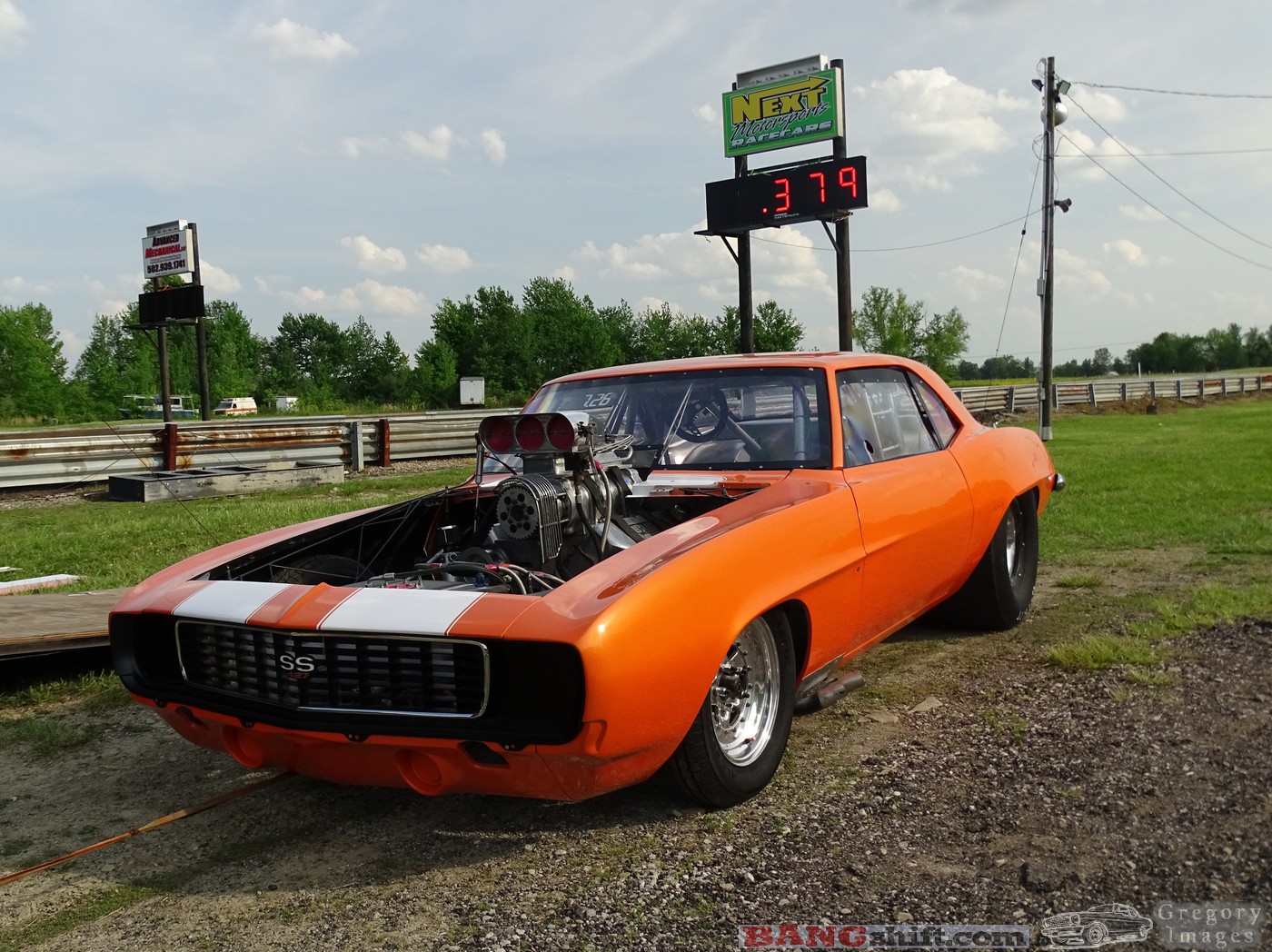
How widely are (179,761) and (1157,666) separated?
380 cm

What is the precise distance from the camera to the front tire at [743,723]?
2.93m

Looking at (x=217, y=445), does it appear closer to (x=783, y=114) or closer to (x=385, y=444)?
(x=385, y=444)

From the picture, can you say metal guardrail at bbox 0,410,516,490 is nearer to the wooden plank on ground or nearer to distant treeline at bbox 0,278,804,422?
the wooden plank on ground

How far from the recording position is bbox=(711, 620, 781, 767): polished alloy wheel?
3102 mm

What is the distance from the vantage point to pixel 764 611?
3111mm

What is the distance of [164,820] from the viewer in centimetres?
315

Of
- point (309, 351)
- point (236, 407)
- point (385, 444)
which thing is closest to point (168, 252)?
point (385, 444)

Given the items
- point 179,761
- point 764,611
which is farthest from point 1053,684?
point 179,761

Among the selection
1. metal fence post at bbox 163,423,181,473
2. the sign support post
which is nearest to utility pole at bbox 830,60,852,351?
the sign support post

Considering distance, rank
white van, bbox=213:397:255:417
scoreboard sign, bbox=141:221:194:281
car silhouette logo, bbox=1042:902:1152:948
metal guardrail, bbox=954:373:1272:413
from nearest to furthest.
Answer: car silhouette logo, bbox=1042:902:1152:948 → scoreboard sign, bbox=141:221:194:281 → metal guardrail, bbox=954:373:1272:413 → white van, bbox=213:397:255:417

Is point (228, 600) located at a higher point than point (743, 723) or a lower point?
higher

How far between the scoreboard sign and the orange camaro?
21.4 metres

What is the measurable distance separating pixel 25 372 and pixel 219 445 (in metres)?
56.3

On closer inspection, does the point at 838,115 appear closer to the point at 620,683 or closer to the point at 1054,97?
the point at 1054,97
